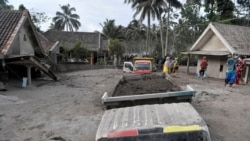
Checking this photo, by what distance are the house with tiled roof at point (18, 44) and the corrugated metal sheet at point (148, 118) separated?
10.4m

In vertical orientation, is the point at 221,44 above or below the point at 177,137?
above

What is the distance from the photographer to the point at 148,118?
460cm

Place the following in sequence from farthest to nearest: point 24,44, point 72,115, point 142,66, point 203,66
Answer: point 142,66 < point 203,66 < point 24,44 < point 72,115

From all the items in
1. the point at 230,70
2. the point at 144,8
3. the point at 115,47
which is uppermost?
the point at 144,8

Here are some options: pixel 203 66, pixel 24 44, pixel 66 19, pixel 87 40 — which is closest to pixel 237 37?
pixel 203 66

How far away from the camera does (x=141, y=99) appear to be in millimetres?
6996

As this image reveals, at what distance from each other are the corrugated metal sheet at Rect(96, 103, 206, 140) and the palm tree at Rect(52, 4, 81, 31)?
6094 centimetres

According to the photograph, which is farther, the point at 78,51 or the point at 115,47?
the point at 115,47

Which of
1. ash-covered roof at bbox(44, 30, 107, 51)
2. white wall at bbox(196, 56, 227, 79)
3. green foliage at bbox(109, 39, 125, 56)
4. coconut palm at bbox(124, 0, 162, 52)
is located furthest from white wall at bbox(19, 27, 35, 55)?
coconut palm at bbox(124, 0, 162, 52)

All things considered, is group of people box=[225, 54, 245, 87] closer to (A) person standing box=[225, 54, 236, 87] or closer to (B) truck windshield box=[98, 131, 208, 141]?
(A) person standing box=[225, 54, 236, 87]

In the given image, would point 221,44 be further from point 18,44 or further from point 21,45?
point 18,44

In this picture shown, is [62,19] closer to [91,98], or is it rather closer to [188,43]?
[188,43]

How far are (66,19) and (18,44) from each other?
48.5 m

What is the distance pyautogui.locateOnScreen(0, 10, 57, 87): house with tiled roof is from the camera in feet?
46.0
